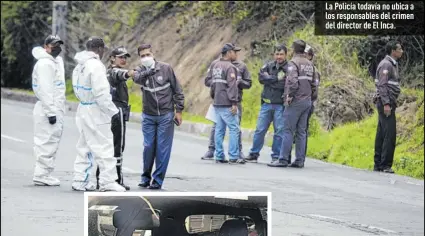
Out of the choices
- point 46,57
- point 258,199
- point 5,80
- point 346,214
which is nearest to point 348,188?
point 346,214

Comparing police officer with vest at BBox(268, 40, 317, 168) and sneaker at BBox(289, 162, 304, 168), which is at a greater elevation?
police officer with vest at BBox(268, 40, 317, 168)

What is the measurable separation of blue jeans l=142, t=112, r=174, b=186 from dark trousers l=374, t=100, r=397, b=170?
4.03 meters

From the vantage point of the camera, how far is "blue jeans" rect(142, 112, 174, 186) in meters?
13.1

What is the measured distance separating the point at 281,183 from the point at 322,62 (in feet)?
24.1

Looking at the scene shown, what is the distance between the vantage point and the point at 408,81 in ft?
68.5

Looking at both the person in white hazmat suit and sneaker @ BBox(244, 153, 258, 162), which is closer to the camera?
the person in white hazmat suit

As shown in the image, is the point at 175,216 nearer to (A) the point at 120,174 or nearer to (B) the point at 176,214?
(B) the point at 176,214

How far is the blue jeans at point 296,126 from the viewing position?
53.2 ft

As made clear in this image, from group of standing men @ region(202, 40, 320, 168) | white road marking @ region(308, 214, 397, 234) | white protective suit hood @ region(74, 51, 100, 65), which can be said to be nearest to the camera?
white road marking @ region(308, 214, 397, 234)

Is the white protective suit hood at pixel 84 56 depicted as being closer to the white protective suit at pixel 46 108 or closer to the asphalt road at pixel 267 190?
the white protective suit at pixel 46 108

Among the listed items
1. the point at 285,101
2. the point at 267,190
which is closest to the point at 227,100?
the point at 285,101

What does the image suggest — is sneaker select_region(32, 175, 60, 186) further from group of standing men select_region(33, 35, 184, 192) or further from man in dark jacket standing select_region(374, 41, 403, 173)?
man in dark jacket standing select_region(374, 41, 403, 173)

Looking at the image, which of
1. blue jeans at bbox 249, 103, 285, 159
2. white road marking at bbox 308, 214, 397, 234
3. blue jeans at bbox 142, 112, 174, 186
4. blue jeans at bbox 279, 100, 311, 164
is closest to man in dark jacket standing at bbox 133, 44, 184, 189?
blue jeans at bbox 142, 112, 174, 186

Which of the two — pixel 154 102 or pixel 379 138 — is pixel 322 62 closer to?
pixel 379 138
